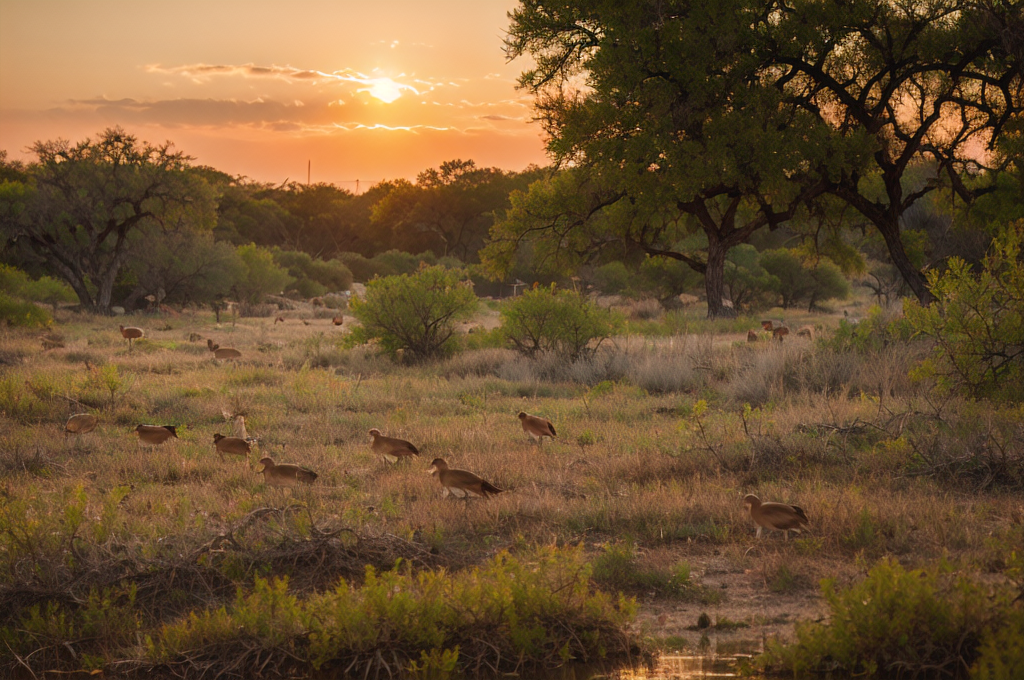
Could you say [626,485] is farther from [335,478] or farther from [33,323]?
[33,323]

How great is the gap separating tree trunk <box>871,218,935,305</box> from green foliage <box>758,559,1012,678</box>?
1572 centimetres

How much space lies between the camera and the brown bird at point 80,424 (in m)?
8.29

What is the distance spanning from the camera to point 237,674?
3.91 meters

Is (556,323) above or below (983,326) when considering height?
below

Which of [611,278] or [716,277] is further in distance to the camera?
[611,278]

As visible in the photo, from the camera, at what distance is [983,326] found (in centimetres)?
823

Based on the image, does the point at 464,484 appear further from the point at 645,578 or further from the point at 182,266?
the point at 182,266

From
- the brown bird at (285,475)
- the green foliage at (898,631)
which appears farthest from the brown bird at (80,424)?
the green foliage at (898,631)

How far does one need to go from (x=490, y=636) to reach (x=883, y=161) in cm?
1811

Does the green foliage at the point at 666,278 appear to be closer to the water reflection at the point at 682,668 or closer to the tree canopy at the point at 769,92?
the tree canopy at the point at 769,92

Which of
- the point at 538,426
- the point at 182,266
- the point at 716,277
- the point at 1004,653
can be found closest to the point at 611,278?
the point at 716,277

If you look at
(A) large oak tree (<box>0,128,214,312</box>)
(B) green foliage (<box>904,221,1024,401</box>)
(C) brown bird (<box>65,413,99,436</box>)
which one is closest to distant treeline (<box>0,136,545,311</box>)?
(A) large oak tree (<box>0,128,214,312</box>)

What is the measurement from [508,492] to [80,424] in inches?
185

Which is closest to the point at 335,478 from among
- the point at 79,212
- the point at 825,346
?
the point at 825,346
